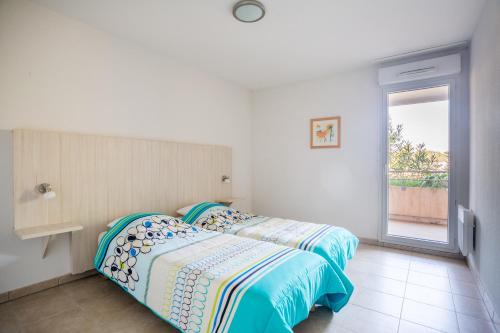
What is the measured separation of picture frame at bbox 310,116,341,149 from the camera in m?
4.11

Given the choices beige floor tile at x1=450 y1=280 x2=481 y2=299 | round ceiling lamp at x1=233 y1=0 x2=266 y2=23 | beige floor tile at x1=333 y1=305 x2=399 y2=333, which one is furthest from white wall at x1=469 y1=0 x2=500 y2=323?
round ceiling lamp at x1=233 y1=0 x2=266 y2=23

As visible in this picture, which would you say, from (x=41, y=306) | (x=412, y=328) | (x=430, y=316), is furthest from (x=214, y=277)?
(x=430, y=316)

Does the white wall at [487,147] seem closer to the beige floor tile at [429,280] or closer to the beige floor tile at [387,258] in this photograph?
the beige floor tile at [429,280]

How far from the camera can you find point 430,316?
2.05 meters

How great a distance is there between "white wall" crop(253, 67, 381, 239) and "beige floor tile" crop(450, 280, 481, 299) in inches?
49.9

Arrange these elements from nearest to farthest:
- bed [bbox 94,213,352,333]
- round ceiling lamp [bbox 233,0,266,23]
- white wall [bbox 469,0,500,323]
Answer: bed [bbox 94,213,352,333], white wall [bbox 469,0,500,323], round ceiling lamp [bbox 233,0,266,23]

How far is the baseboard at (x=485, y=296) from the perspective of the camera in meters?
1.92

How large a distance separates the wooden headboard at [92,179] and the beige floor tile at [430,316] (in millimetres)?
2746

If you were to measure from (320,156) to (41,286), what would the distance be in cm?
385

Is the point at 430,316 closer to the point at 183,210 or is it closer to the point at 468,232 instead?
the point at 468,232

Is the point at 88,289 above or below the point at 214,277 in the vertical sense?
below

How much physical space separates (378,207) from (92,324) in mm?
3635

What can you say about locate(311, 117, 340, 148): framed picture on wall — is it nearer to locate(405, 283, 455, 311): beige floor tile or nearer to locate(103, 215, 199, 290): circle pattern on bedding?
locate(405, 283, 455, 311): beige floor tile

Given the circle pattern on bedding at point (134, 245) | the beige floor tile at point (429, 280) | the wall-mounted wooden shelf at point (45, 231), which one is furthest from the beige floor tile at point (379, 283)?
the wall-mounted wooden shelf at point (45, 231)
